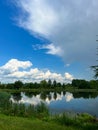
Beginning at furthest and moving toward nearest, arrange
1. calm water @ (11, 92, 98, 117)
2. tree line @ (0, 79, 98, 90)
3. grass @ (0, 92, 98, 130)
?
1. tree line @ (0, 79, 98, 90)
2. calm water @ (11, 92, 98, 117)
3. grass @ (0, 92, 98, 130)

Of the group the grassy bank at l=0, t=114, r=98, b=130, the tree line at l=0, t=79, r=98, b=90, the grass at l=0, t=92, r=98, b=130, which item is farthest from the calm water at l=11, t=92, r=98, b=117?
the tree line at l=0, t=79, r=98, b=90

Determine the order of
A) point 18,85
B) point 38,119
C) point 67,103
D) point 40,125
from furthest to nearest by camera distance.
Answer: point 18,85 → point 67,103 → point 38,119 → point 40,125

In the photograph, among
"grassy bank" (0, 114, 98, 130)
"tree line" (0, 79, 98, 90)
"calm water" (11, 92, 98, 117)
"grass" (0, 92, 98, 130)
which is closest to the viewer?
"grassy bank" (0, 114, 98, 130)

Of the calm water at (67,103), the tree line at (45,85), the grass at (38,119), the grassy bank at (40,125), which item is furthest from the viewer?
the tree line at (45,85)

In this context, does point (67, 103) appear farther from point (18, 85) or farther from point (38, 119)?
point (18, 85)

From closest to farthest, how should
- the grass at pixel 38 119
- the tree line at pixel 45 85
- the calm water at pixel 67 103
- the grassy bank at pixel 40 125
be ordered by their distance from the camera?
the grassy bank at pixel 40 125 → the grass at pixel 38 119 → the calm water at pixel 67 103 → the tree line at pixel 45 85

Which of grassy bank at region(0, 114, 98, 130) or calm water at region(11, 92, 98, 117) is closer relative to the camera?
grassy bank at region(0, 114, 98, 130)

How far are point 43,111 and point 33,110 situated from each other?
1.08 meters

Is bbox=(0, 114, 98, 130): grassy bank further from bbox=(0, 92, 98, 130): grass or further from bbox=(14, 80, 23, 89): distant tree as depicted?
bbox=(14, 80, 23, 89): distant tree

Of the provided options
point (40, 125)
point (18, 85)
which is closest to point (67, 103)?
point (40, 125)

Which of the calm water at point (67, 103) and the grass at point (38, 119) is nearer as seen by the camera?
the grass at point (38, 119)

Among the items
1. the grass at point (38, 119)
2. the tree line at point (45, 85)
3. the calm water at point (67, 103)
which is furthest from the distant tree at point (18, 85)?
the grass at point (38, 119)

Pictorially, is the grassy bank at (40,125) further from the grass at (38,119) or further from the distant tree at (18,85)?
the distant tree at (18,85)

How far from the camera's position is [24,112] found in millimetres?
26703
